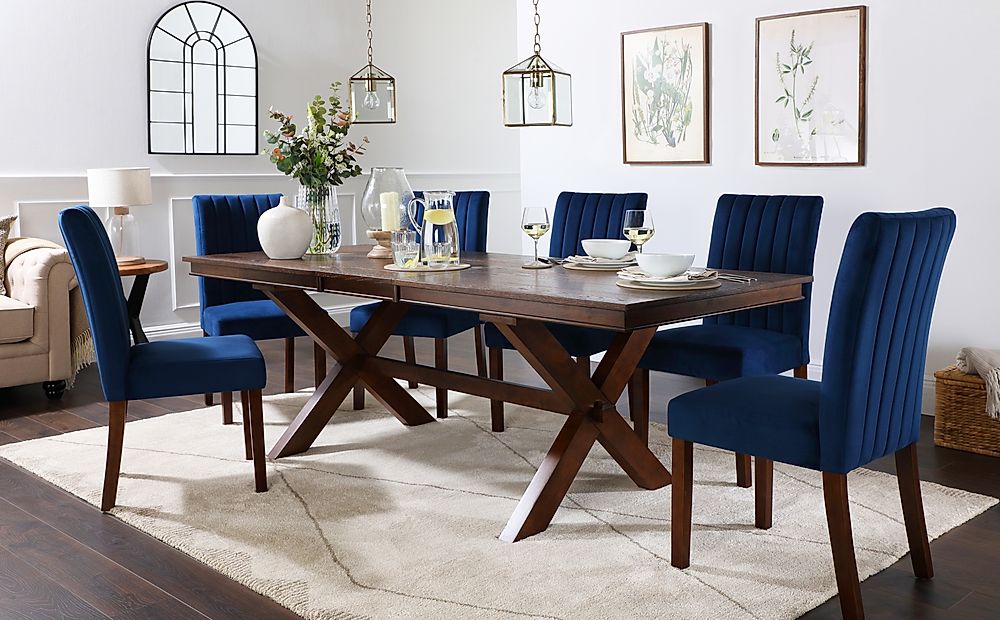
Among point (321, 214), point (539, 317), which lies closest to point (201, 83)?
point (321, 214)

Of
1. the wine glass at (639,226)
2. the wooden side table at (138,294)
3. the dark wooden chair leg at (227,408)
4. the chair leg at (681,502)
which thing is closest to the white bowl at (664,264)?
the wine glass at (639,226)

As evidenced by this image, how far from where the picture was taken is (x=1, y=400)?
4.98 meters

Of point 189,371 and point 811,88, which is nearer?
point 189,371

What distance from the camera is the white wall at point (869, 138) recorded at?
4195 mm

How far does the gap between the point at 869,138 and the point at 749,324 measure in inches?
47.4

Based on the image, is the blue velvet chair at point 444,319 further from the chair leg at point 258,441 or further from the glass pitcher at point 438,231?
the chair leg at point 258,441

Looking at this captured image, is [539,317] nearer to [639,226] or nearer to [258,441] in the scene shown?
[639,226]

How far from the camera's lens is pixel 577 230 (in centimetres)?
440

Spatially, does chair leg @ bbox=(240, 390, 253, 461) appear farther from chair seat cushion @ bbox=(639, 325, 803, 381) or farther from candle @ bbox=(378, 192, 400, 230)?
chair seat cushion @ bbox=(639, 325, 803, 381)

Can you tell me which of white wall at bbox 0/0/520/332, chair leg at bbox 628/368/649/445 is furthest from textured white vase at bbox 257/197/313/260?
white wall at bbox 0/0/520/332

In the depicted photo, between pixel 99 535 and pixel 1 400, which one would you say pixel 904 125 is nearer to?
pixel 99 535

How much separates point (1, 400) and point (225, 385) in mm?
2164

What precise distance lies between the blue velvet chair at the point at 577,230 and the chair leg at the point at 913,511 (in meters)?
1.37

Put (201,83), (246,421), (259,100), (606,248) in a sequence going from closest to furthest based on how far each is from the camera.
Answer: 1. (606,248)
2. (246,421)
3. (201,83)
4. (259,100)
